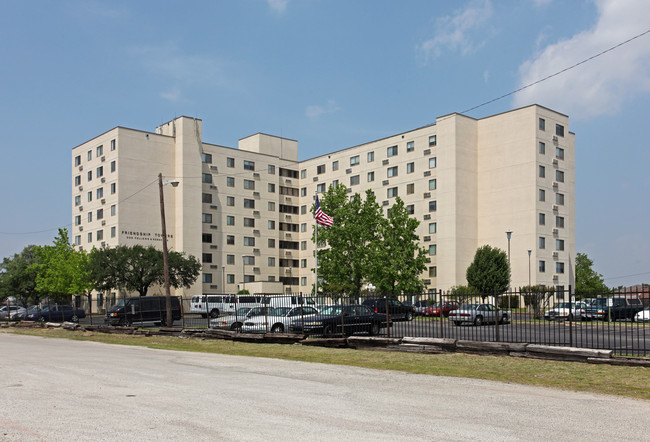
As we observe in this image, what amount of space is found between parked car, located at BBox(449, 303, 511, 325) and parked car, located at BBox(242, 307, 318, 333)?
848cm

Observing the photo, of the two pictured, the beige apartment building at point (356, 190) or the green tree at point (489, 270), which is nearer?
the green tree at point (489, 270)

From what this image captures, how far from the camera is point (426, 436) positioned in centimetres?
814

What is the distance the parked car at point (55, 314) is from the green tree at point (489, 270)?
42286 mm

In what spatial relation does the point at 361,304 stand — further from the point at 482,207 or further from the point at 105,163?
the point at 105,163

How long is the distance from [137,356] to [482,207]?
220 feet

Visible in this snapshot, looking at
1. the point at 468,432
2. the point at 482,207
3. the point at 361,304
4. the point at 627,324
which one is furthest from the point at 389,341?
the point at 482,207

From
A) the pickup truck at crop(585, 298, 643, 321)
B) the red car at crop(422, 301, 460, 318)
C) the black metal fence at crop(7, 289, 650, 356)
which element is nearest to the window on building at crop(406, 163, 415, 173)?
the black metal fence at crop(7, 289, 650, 356)

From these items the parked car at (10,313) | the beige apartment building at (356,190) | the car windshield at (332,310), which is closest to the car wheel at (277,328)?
the car windshield at (332,310)

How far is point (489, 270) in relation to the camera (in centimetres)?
7275

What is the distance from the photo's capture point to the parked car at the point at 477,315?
21.1 meters

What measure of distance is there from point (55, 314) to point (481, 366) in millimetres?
39947

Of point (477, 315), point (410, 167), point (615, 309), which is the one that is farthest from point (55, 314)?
point (410, 167)

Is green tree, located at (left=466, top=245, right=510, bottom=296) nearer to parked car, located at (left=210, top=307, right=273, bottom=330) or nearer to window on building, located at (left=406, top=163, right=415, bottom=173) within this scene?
window on building, located at (left=406, top=163, right=415, bottom=173)

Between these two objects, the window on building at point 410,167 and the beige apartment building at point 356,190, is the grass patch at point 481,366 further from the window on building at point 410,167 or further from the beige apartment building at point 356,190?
the window on building at point 410,167
